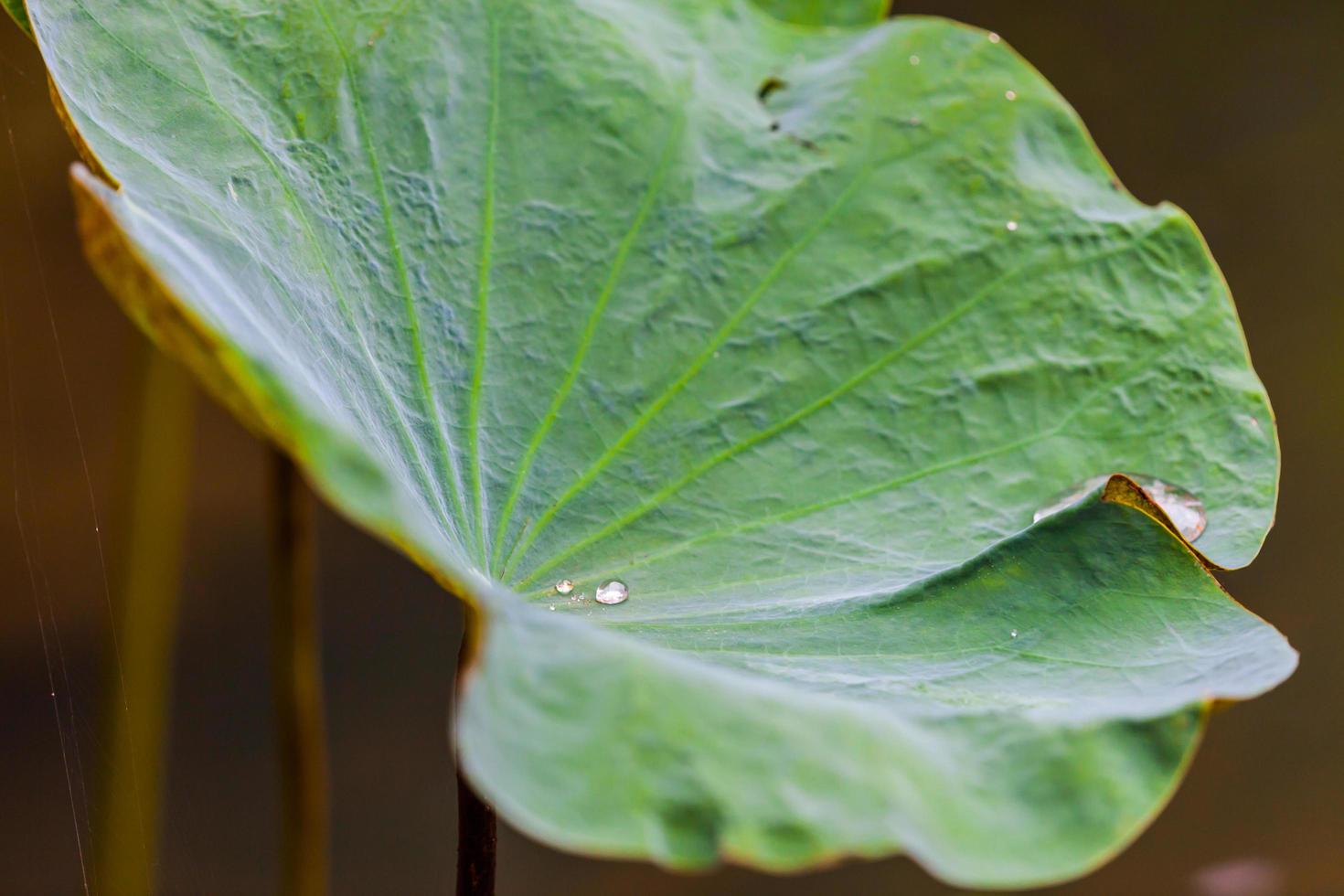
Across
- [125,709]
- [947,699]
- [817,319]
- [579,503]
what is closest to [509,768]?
[947,699]

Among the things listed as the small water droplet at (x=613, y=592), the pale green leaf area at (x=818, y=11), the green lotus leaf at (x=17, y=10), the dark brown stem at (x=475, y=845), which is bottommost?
the dark brown stem at (x=475, y=845)

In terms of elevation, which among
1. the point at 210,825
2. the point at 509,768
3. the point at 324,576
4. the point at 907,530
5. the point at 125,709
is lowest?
the point at 210,825

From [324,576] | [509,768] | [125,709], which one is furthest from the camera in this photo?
[324,576]

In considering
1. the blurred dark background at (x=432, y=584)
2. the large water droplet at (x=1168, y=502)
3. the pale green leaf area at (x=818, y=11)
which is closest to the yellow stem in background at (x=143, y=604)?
the blurred dark background at (x=432, y=584)

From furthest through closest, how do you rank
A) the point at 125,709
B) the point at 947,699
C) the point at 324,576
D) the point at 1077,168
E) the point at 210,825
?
the point at 324,576, the point at 210,825, the point at 125,709, the point at 1077,168, the point at 947,699

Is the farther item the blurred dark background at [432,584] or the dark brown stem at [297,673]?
the blurred dark background at [432,584]

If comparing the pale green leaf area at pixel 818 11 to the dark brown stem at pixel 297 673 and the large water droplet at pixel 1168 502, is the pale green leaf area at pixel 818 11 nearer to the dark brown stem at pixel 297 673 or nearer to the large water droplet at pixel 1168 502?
the large water droplet at pixel 1168 502

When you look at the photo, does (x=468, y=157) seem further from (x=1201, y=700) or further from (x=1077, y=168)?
(x=1201, y=700)

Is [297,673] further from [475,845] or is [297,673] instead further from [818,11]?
[818,11]
